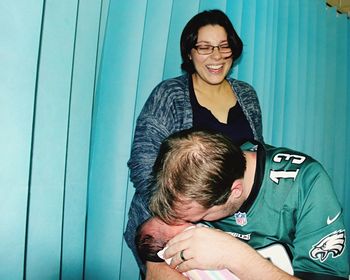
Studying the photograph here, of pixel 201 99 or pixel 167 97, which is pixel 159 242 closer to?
pixel 167 97

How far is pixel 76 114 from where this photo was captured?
124cm

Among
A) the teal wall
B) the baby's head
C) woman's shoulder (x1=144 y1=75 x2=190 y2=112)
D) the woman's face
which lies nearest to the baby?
the baby's head

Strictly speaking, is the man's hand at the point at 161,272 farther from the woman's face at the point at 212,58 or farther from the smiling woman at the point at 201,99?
the woman's face at the point at 212,58

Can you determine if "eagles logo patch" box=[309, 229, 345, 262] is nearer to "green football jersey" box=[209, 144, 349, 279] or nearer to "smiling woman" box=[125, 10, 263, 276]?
"green football jersey" box=[209, 144, 349, 279]

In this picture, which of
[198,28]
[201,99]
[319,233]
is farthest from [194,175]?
[198,28]

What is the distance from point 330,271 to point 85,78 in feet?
2.98

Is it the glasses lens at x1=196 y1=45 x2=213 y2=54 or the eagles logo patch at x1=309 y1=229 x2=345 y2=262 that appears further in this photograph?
the glasses lens at x1=196 y1=45 x2=213 y2=54

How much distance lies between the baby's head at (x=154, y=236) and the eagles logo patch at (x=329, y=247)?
1.10 feet

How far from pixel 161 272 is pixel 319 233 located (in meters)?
0.43

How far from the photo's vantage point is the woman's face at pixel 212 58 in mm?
1457

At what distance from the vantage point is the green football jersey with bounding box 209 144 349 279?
3.32ft

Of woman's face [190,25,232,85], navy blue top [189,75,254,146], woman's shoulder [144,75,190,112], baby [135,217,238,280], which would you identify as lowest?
baby [135,217,238,280]

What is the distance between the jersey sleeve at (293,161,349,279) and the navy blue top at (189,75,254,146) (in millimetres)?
387

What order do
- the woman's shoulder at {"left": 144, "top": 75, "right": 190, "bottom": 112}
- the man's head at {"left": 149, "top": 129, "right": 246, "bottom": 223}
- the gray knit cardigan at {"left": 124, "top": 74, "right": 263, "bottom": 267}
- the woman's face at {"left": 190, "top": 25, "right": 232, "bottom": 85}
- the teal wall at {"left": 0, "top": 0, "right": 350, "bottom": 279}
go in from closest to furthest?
the man's head at {"left": 149, "top": 129, "right": 246, "bottom": 223}, the teal wall at {"left": 0, "top": 0, "right": 350, "bottom": 279}, the gray knit cardigan at {"left": 124, "top": 74, "right": 263, "bottom": 267}, the woman's shoulder at {"left": 144, "top": 75, "right": 190, "bottom": 112}, the woman's face at {"left": 190, "top": 25, "right": 232, "bottom": 85}
